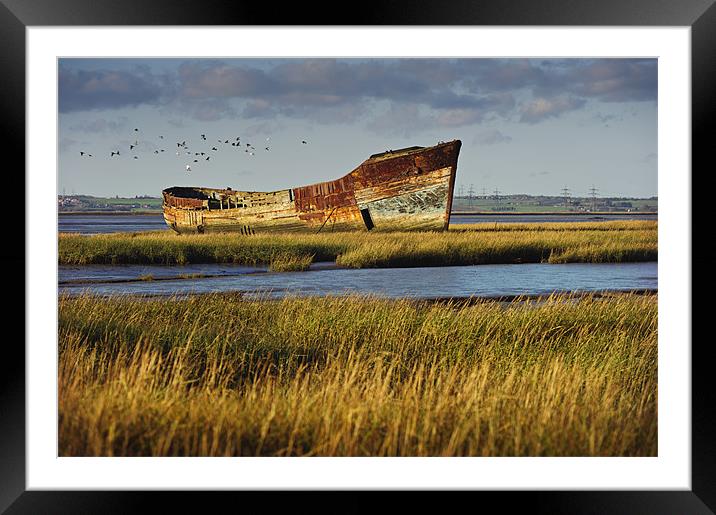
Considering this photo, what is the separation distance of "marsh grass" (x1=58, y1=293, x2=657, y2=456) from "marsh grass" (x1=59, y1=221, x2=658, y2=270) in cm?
1013

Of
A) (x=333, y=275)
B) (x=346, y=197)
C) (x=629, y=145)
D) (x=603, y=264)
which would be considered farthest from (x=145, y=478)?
(x=346, y=197)

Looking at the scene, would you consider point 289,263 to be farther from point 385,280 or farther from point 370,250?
point 385,280

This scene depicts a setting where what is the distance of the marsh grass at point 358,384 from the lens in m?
4.55

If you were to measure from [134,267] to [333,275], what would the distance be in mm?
5657

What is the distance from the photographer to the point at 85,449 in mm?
4633

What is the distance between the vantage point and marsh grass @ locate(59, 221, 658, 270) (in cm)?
1872

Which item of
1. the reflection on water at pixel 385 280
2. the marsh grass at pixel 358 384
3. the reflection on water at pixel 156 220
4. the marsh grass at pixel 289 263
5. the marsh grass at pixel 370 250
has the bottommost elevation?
the marsh grass at pixel 358 384

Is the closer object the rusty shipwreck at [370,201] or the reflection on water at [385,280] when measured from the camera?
the reflection on water at [385,280]

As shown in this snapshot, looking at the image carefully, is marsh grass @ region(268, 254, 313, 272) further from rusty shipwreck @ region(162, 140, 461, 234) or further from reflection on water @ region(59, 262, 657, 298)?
rusty shipwreck @ region(162, 140, 461, 234)

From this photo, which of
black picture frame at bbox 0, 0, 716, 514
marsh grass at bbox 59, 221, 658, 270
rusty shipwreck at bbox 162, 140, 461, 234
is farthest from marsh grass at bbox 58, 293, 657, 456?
rusty shipwreck at bbox 162, 140, 461, 234
